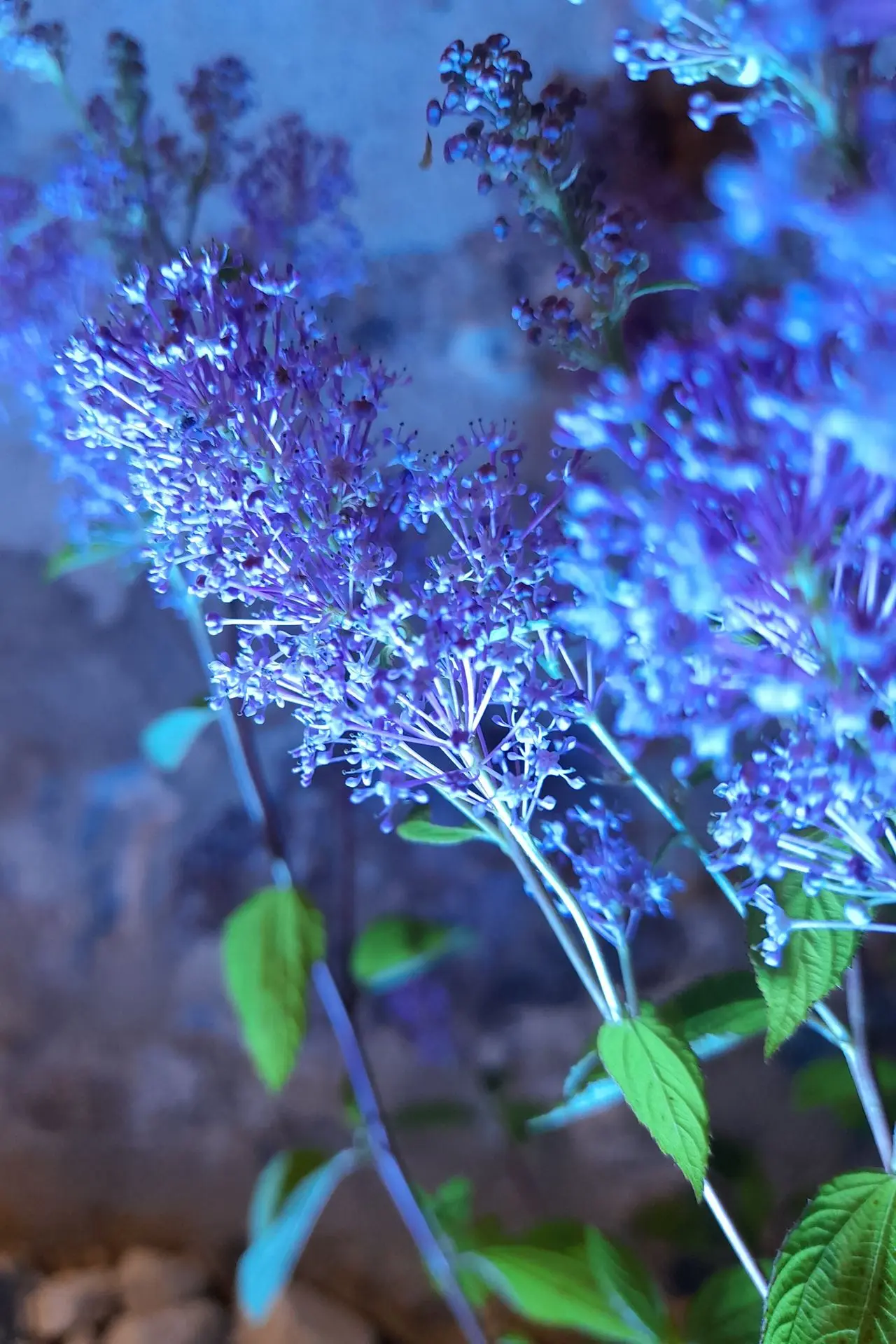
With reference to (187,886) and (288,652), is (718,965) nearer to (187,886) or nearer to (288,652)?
(187,886)

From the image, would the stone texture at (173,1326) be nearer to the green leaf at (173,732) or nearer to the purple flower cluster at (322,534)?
the green leaf at (173,732)

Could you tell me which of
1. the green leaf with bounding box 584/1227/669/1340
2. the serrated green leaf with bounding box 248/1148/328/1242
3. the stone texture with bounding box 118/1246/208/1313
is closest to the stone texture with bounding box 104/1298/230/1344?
the stone texture with bounding box 118/1246/208/1313

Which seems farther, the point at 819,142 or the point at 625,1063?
the point at 625,1063

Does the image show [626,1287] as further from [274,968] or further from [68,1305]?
[68,1305]

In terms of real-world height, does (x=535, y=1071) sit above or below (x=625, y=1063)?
below

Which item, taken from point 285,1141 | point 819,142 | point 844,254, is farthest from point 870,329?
point 285,1141

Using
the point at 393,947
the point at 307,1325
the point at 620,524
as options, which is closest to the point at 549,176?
the point at 620,524
